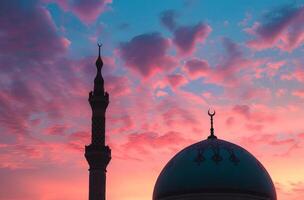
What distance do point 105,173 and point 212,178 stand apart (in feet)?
48.7

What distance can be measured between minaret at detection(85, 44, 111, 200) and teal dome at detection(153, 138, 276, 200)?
11.6 metres

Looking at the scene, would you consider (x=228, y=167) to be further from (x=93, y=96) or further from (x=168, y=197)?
(x=93, y=96)

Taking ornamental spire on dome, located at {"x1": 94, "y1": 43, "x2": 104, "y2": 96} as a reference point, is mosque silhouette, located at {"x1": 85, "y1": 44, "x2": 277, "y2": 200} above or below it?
below

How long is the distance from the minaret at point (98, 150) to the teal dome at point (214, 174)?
11.6 meters

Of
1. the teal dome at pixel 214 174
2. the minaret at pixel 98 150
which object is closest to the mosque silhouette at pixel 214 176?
the teal dome at pixel 214 174

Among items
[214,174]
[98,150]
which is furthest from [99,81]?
[214,174]

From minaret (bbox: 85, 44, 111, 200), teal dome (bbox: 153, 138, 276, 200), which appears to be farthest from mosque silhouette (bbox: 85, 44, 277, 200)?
minaret (bbox: 85, 44, 111, 200)

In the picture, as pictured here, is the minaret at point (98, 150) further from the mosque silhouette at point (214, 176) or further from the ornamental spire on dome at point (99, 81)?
the mosque silhouette at point (214, 176)

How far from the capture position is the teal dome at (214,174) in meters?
18.7

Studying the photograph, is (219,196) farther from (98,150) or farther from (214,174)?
(98,150)

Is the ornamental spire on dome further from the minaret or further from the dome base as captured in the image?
the dome base

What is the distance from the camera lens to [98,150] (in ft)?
105

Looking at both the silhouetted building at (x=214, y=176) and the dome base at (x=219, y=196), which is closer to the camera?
the dome base at (x=219, y=196)

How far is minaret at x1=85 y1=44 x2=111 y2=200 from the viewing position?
31422mm
